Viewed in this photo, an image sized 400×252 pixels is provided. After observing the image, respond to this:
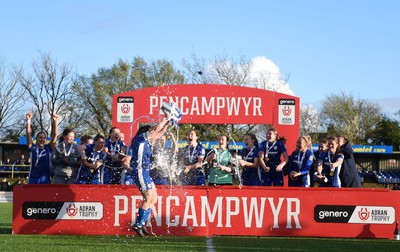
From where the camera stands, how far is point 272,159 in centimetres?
1271

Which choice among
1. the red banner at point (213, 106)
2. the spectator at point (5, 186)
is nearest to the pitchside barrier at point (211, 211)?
the red banner at point (213, 106)

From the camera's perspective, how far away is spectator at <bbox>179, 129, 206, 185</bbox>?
41.9 ft

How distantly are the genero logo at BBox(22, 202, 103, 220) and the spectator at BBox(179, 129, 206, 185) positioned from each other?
2.15 metres

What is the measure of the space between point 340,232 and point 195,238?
272 centimetres

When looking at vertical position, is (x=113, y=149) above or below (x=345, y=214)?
above

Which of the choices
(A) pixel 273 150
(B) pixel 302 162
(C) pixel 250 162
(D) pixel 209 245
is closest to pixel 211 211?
(C) pixel 250 162

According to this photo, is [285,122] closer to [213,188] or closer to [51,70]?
[213,188]

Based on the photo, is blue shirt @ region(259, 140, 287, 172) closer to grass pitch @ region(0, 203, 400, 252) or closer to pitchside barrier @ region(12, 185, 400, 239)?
pitchside barrier @ region(12, 185, 400, 239)

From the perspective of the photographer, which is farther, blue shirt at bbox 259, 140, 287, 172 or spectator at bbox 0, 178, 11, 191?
spectator at bbox 0, 178, 11, 191

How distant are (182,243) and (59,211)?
8.83 ft

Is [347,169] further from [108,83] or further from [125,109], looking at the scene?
[108,83]

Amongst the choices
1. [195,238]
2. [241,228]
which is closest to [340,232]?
[241,228]

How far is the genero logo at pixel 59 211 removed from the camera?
37.8 feet

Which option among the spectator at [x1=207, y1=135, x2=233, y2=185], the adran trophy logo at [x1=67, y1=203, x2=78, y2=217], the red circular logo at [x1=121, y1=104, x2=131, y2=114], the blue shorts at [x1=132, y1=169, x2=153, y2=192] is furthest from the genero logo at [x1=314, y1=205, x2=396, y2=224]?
the red circular logo at [x1=121, y1=104, x2=131, y2=114]
